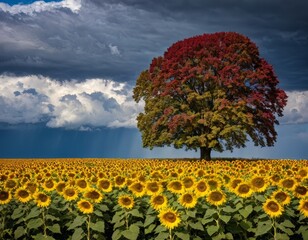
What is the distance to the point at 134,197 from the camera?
32.5ft

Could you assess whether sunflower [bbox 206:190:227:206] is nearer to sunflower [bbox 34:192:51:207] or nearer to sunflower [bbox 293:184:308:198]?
sunflower [bbox 293:184:308:198]

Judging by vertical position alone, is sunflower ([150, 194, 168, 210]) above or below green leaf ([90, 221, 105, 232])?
above

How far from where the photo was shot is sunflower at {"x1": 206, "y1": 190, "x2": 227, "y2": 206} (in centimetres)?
874

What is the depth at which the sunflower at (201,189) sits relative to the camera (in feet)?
30.1

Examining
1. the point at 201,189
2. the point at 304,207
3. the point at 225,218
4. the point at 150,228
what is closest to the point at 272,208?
the point at 304,207

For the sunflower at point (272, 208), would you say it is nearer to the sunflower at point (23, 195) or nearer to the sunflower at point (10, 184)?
the sunflower at point (23, 195)

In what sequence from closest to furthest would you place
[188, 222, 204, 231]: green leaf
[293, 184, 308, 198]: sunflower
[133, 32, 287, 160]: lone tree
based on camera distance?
[188, 222, 204, 231]: green leaf
[293, 184, 308, 198]: sunflower
[133, 32, 287, 160]: lone tree

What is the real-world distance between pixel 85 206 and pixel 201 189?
245 cm

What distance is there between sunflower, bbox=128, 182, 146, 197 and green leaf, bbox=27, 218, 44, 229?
6.63 ft

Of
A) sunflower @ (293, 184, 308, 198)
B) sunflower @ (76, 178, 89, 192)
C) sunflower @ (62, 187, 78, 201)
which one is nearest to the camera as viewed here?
sunflower @ (62, 187, 78, 201)

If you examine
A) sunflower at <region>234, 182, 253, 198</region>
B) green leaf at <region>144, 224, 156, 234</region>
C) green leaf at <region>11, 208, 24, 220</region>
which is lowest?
green leaf at <region>11, 208, 24, 220</region>

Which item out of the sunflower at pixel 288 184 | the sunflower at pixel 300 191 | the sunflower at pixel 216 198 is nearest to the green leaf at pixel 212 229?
the sunflower at pixel 216 198

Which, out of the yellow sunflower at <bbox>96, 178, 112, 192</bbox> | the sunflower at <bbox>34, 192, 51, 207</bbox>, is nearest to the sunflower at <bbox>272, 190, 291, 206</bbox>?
the yellow sunflower at <bbox>96, 178, 112, 192</bbox>

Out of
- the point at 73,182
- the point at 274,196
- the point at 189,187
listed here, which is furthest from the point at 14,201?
the point at 274,196
